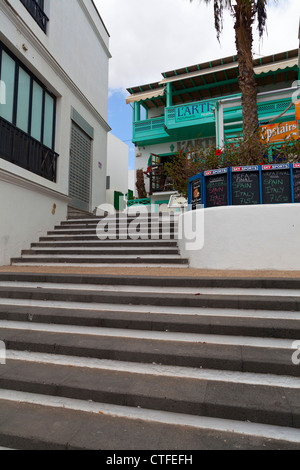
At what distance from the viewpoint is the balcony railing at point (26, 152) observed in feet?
23.4

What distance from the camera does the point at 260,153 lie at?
20.0ft

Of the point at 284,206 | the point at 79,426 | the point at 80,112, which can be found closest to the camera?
the point at 79,426

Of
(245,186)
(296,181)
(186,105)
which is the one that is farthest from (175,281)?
(186,105)

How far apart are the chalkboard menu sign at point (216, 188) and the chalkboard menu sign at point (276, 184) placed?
0.70m

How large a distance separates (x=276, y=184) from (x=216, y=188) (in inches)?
42.3

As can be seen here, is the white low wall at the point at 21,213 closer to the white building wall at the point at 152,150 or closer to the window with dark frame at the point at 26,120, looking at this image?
the window with dark frame at the point at 26,120

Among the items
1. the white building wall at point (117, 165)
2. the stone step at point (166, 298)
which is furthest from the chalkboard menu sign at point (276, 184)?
the white building wall at point (117, 165)

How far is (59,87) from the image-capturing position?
9.64m

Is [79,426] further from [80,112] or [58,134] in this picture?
[80,112]

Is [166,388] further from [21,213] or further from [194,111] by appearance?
[194,111]

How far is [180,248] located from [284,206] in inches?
84.3

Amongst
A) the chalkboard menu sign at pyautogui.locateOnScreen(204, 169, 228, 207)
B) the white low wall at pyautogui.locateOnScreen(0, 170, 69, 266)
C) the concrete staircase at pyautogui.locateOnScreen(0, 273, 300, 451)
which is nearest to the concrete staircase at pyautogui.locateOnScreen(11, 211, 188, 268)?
the white low wall at pyautogui.locateOnScreen(0, 170, 69, 266)

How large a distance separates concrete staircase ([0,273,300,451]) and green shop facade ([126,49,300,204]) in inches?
406
